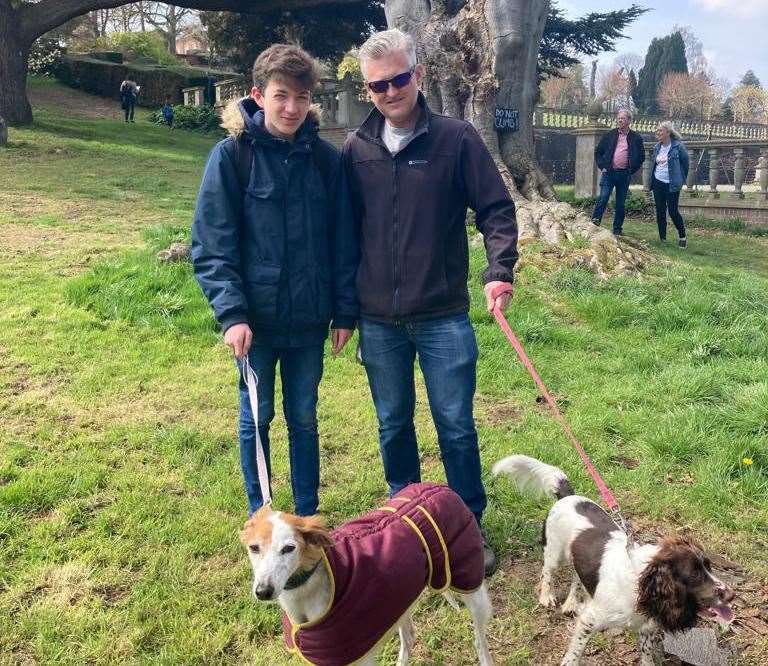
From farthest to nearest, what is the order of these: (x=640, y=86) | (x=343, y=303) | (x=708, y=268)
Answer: (x=640, y=86) → (x=708, y=268) → (x=343, y=303)

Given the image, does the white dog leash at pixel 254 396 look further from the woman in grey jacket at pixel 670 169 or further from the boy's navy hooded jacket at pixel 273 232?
the woman in grey jacket at pixel 670 169

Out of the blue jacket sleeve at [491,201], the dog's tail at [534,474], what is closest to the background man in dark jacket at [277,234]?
the blue jacket sleeve at [491,201]

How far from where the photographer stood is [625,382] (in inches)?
207

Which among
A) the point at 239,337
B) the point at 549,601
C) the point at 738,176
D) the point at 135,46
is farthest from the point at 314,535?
the point at 135,46

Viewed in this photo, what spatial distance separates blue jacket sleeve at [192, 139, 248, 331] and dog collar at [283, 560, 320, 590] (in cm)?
115

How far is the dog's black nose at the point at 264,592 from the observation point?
6.61ft

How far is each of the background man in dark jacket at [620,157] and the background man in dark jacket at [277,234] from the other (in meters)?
8.97

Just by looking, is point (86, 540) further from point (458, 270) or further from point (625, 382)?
point (625, 382)

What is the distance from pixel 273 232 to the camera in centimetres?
291

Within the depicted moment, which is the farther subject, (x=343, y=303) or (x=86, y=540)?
(x=86, y=540)

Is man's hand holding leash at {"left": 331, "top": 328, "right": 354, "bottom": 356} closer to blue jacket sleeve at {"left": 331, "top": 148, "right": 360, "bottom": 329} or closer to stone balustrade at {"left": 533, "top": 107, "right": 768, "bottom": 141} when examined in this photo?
blue jacket sleeve at {"left": 331, "top": 148, "right": 360, "bottom": 329}

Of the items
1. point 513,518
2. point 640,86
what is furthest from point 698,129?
point 513,518

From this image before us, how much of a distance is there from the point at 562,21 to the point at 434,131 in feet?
73.1

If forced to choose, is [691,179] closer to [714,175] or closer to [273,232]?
[714,175]
